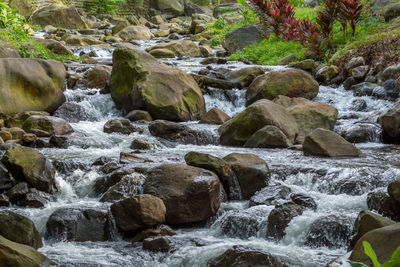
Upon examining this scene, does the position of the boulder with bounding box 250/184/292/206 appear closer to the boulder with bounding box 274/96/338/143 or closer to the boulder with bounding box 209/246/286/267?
the boulder with bounding box 209/246/286/267

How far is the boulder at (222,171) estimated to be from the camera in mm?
5535

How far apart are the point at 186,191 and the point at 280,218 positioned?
3.36 ft

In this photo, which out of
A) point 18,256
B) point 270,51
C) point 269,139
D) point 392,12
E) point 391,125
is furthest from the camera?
point 270,51

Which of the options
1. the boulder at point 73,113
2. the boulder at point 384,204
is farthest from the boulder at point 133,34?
the boulder at point 384,204

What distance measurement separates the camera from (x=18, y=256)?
11.5 ft

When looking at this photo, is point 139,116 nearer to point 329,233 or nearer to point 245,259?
point 329,233

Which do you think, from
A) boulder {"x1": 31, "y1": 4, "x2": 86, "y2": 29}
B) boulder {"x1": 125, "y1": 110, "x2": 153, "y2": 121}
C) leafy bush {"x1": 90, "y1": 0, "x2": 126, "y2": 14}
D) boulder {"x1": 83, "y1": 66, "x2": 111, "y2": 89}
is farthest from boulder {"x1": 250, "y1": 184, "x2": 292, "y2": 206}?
leafy bush {"x1": 90, "y1": 0, "x2": 126, "y2": 14}

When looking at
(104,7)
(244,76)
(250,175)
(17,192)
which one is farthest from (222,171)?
(104,7)

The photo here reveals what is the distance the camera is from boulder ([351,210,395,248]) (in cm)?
388

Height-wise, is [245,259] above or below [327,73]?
below

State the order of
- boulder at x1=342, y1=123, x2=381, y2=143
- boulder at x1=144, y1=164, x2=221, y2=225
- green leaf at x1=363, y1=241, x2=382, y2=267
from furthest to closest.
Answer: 1. boulder at x1=342, y1=123, x2=381, y2=143
2. boulder at x1=144, y1=164, x2=221, y2=225
3. green leaf at x1=363, y1=241, x2=382, y2=267

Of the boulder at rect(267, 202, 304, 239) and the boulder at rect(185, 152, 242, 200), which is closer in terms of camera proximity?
the boulder at rect(267, 202, 304, 239)

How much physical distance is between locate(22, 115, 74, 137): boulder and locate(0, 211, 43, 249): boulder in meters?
3.50

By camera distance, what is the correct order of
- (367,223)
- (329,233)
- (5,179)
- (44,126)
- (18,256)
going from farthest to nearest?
1. (44,126)
2. (5,179)
3. (329,233)
4. (367,223)
5. (18,256)
